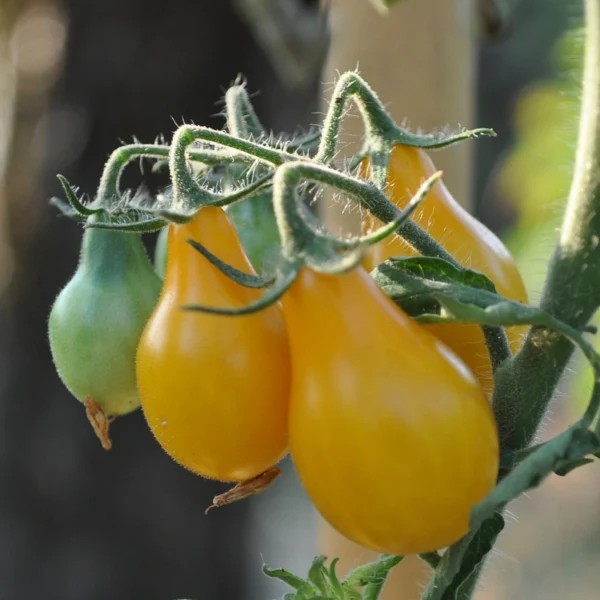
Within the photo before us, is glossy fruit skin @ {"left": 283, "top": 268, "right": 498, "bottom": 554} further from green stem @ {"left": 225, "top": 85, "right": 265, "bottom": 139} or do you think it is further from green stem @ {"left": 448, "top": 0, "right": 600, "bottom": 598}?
green stem @ {"left": 225, "top": 85, "right": 265, "bottom": 139}

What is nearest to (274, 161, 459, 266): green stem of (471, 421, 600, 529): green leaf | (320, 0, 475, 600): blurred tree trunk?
(471, 421, 600, 529): green leaf

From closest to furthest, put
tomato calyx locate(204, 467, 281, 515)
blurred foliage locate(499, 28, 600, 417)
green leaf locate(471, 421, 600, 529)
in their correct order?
green leaf locate(471, 421, 600, 529)
tomato calyx locate(204, 467, 281, 515)
blurred foliage locate(499, 28, 600, 417)

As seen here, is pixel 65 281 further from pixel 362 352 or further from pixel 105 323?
pixel 362 352

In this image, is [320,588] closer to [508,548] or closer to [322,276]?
[322,276]

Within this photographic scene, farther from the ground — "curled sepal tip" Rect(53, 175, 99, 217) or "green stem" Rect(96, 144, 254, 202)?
"green stem" Rect(96, 144, 254, 202)

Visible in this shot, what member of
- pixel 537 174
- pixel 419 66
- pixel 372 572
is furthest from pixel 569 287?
pixel 537 174
